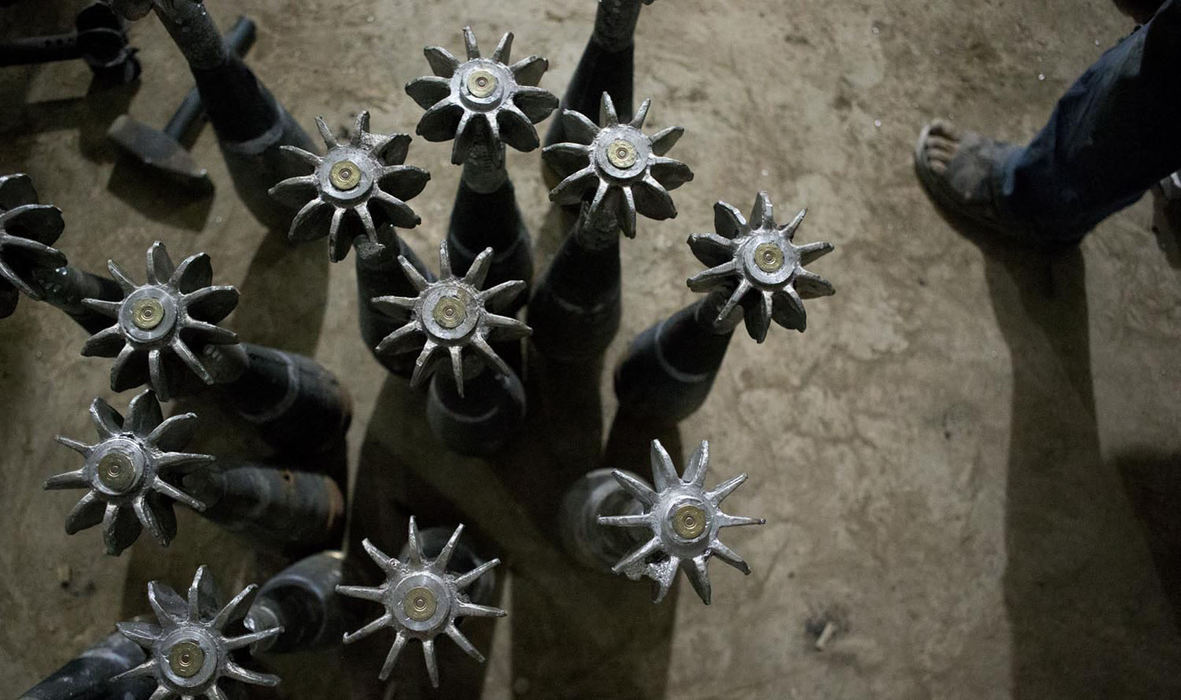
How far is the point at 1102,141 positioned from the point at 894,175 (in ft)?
2.16

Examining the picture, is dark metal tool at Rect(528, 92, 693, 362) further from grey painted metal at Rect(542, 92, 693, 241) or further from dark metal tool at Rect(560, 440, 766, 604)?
dark metal tool at Rect(560, 440, 766, 604)

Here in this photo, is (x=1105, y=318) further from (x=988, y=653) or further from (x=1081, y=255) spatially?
(x=988, y=653)

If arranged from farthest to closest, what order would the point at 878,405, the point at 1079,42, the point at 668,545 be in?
1. the point at 1079,42
2. the point at 878,405
3. the point at 668,545

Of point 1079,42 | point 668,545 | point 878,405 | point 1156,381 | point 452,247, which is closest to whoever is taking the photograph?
point 668,545

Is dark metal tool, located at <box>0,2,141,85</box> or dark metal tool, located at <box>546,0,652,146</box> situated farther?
dark metal tool, located at <box>0,2,141,85</box>

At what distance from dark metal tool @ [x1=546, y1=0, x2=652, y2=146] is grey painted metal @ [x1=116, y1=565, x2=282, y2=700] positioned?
4.35ft

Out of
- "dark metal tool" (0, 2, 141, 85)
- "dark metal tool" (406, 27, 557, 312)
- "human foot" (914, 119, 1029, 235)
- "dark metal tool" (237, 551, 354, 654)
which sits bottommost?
"dark metal tool" (237, 551, 354, 654)

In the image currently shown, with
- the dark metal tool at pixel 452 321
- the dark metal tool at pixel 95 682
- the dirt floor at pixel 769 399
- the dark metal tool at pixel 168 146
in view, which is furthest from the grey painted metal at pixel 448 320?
the dark metal tool at pixel 168 146

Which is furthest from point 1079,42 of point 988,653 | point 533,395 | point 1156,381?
point 533,395

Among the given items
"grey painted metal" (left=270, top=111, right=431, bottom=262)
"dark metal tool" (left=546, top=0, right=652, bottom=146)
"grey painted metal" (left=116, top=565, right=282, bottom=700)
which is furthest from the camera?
"dark metal tool" (left=546, top=0, right=652, bottom=146)

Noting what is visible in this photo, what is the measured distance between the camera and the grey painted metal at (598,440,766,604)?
140 cm

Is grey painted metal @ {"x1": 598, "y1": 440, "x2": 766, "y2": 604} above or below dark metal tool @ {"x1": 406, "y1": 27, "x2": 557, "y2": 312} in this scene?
below

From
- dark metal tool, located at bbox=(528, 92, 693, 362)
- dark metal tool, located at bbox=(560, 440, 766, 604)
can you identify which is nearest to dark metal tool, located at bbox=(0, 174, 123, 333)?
dark metal tool, located at bbox=(528, 92, 693, 362)

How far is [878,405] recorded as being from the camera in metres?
2.55
